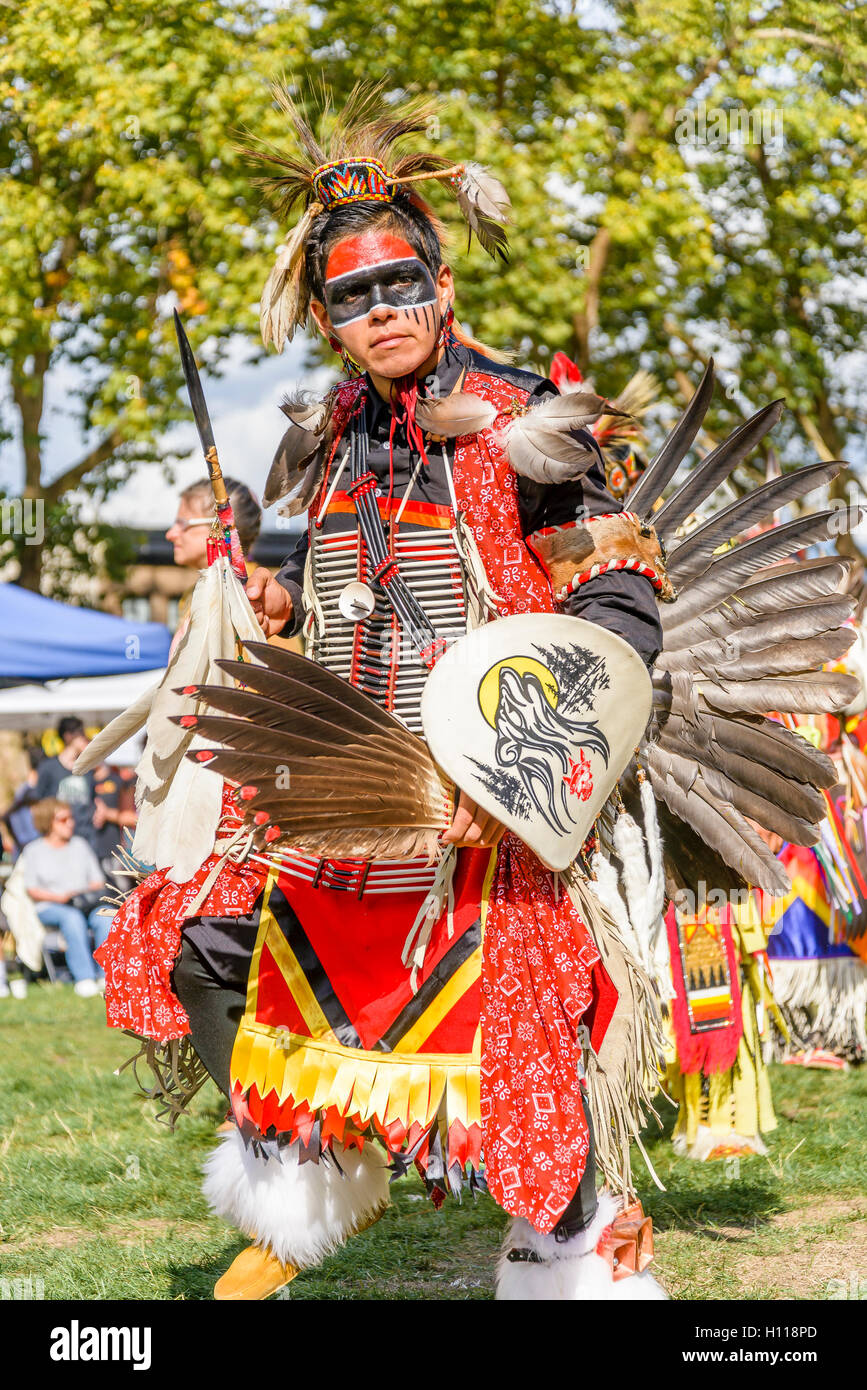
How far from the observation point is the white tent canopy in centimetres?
1060

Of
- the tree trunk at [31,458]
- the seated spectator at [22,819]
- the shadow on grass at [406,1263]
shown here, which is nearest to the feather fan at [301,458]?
the shadow on grass at [406,1263]

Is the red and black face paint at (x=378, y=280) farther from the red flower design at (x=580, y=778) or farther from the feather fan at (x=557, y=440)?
the red flower design at (x=580, y=778)

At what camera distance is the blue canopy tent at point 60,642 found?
350 inches

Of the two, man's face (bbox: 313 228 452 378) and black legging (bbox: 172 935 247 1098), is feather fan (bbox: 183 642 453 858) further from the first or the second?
man's face (bbox: 313 228 452 378)

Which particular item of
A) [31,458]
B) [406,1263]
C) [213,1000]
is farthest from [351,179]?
[31,458]

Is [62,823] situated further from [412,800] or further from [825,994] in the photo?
[412,800]

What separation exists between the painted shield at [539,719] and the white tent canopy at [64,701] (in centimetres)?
846

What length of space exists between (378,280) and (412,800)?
3.03 ft

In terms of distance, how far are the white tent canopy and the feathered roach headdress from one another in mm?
7925

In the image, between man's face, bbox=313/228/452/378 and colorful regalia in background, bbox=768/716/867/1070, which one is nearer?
man's face, bbox=313/228/452/378

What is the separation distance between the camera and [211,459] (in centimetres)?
254

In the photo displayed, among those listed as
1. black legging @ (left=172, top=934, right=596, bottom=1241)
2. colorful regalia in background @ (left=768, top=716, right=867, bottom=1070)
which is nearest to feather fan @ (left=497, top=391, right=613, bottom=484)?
black legging @ (left=172, top=934, right=596, bottom=1241)

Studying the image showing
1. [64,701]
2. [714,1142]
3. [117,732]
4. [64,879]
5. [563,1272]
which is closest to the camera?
[563,1272]
